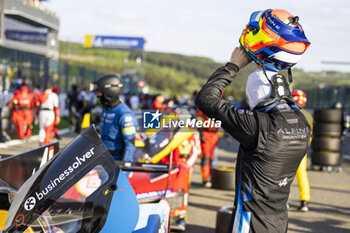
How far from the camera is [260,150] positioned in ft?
7.95

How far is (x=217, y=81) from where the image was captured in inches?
96.0

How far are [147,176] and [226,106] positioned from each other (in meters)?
2.77

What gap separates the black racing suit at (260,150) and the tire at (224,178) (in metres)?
5.76

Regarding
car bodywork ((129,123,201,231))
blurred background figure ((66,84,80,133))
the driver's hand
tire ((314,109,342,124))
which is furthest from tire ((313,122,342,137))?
blurred background figure ((66,84,80,133))

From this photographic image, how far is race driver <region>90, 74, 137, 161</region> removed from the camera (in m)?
5.08

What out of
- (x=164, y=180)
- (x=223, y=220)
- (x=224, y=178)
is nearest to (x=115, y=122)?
(x=164, y=180)

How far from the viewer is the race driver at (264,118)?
2.41 m

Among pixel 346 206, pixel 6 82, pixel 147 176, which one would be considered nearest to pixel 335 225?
pixel 346 206

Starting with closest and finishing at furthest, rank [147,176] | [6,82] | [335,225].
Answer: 1. [147,176]
2. [335,225]
3. [6,82]

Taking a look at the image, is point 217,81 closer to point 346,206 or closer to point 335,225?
point 335,225

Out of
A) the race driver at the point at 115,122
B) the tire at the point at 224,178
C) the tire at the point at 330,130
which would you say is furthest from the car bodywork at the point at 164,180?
the tire at the point at 330,130

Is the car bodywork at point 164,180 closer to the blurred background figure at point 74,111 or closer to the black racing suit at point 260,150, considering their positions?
→ the black racing suit at point 260,150

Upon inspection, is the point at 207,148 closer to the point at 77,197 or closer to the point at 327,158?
the point at 327,158

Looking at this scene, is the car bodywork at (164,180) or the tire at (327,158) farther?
the tire at (327,158)
